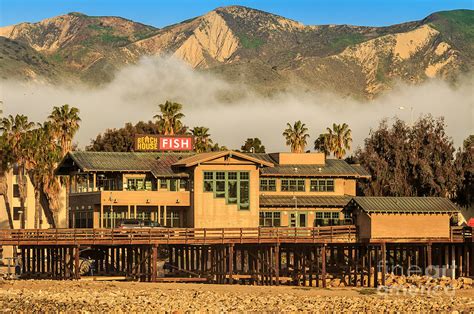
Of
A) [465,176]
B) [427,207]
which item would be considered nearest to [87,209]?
[427,207]

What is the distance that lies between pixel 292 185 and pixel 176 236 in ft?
59.8

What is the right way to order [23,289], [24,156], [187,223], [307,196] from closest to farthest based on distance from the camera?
[23,289], [187,223], [307,196], [24,156]

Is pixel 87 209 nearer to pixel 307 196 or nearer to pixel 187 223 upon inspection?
pixel 187 223

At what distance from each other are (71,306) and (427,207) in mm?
28038

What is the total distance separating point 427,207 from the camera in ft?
240

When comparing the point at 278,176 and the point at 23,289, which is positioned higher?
the point at 278,176

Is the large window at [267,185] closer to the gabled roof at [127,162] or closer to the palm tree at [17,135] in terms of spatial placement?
the gabled roof at [127,162]

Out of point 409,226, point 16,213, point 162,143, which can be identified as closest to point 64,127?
point 16,213

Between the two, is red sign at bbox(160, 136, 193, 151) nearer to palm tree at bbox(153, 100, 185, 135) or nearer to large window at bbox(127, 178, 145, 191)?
large window at bbox(127, 178, 145, 191)

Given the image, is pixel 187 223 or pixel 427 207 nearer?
pixel 427 207

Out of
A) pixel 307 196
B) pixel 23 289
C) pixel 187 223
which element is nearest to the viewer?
pixel 23 289

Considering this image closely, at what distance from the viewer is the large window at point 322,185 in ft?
284

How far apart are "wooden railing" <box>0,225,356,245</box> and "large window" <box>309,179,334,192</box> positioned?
13748 mm

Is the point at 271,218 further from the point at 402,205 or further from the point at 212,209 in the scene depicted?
the point at 402,205
